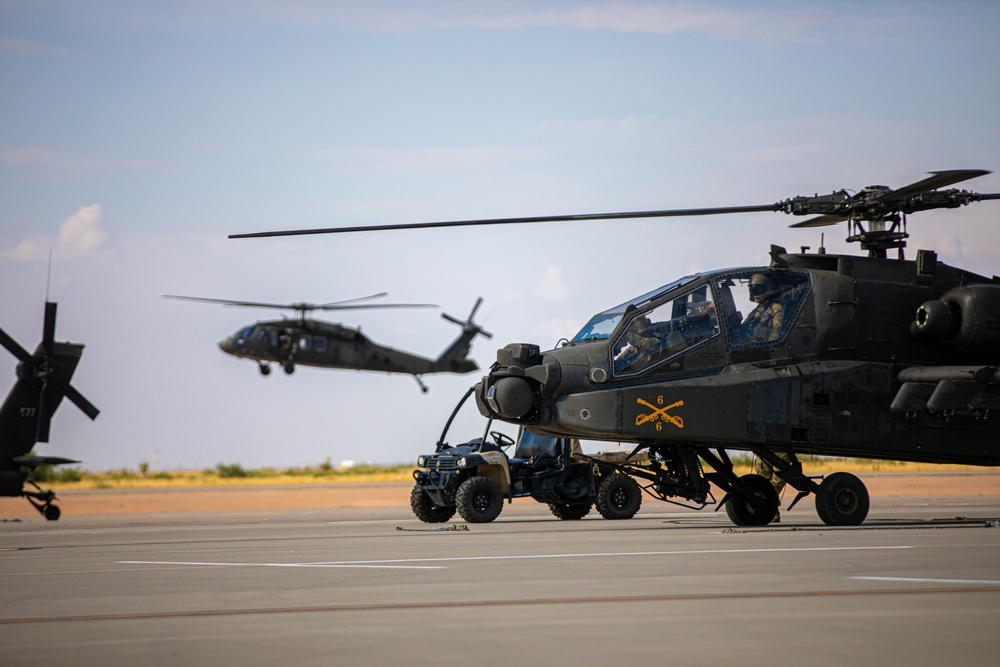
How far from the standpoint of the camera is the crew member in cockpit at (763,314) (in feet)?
52.5

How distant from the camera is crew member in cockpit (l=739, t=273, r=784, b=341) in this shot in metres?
16.0

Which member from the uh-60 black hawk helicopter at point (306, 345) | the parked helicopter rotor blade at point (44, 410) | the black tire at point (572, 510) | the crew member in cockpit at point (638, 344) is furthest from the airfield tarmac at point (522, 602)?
the uh-60 black hawk helicopter at point (306, 345)

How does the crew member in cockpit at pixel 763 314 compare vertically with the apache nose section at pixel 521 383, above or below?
above

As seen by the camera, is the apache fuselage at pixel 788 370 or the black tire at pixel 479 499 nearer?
the apache fuselage at pixel 788 370

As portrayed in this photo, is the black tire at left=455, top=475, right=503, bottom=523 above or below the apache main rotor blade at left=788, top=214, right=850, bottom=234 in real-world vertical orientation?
below

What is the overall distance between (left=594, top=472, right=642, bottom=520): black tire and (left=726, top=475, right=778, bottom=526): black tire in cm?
345

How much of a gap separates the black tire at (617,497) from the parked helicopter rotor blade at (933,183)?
7.10 metres

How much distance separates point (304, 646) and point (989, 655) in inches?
125

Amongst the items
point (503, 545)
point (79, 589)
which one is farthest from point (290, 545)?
point (79, 589)

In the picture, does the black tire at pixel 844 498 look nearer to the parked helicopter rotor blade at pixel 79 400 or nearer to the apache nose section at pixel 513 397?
the apache nose section at pixel 513 397

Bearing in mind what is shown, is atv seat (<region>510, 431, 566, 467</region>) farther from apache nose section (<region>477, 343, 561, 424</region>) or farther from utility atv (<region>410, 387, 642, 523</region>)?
apache nose section (<region>477, 343, 561, 424</region>)

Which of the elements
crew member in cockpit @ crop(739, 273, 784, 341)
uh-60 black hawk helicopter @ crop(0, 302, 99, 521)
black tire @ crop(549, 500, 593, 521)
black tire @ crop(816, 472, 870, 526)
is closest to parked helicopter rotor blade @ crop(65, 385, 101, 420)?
uh-60 black hawk helicopter @ crop(0, 302, 99, 521)

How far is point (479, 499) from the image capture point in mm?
19281

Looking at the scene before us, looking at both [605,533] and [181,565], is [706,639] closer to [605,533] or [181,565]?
[181,565]
